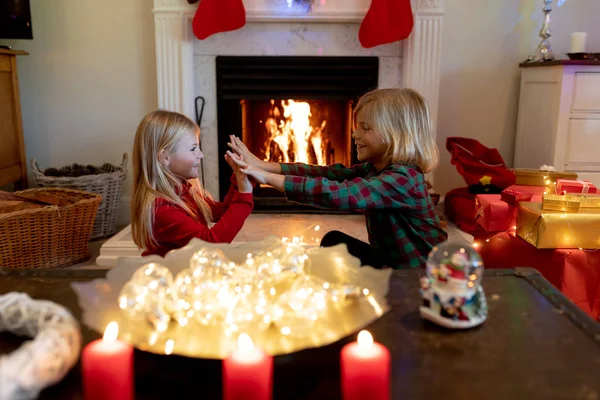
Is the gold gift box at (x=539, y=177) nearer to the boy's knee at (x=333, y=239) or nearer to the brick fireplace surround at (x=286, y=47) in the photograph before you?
the brick fireplace surround at (x=286, y=47)

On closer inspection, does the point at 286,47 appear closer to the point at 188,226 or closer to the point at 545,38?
the point at 545,38

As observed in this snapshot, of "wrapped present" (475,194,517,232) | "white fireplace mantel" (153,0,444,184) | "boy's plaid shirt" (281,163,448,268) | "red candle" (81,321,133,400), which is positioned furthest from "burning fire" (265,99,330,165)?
"red candle" (81,321,133,400)

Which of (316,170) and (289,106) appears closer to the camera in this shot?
(316,170)

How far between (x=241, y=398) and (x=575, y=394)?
1.52 ft

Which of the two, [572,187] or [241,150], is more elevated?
[241,150]

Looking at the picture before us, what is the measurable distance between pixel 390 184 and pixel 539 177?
3.01 feet

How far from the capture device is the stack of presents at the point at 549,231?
1793mm

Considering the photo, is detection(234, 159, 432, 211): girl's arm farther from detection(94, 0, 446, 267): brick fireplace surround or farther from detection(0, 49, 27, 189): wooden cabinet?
detection(0, 49, 27, 189): wooden cabinet

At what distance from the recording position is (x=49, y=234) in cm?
243

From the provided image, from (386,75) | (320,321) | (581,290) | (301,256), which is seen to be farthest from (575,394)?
(386,75)

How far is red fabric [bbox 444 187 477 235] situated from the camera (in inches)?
116

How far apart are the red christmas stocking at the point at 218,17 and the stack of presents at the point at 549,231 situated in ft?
4.88

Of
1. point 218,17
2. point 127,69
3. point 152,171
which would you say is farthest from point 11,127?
point 152,171

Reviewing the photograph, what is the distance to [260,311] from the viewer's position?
0.99 m
